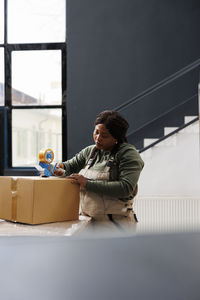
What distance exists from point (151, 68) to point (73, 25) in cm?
110

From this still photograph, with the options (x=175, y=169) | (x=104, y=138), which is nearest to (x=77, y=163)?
(x=104, y=138)

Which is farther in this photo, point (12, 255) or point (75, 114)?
point (75, 114)

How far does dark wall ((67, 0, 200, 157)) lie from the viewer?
4113mm

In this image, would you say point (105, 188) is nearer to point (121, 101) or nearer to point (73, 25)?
point (121, 101)

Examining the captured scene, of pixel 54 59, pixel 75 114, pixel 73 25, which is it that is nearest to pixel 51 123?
pixel 75 114

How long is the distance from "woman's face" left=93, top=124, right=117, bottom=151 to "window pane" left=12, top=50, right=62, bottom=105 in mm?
2617

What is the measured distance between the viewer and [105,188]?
1.58m

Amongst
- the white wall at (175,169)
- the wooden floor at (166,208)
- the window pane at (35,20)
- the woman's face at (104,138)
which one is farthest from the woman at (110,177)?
the window pane at (35,20)

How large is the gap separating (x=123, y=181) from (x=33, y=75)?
3.15 metres

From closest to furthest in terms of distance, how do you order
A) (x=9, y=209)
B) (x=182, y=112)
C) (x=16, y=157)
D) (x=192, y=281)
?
1. (x=192, y=281)
2. (x=9, y=209)
3. (x=182, y=112)
4. (x=16, y=157)

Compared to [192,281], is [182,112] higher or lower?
higher

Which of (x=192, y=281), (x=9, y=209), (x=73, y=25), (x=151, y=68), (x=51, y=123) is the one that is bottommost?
(x=9, y=209)

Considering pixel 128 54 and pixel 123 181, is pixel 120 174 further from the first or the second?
pixel 128 54

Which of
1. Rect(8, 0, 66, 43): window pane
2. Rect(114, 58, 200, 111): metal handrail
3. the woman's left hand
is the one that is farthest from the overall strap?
Rect(8, 0, 66, 43): window pane
